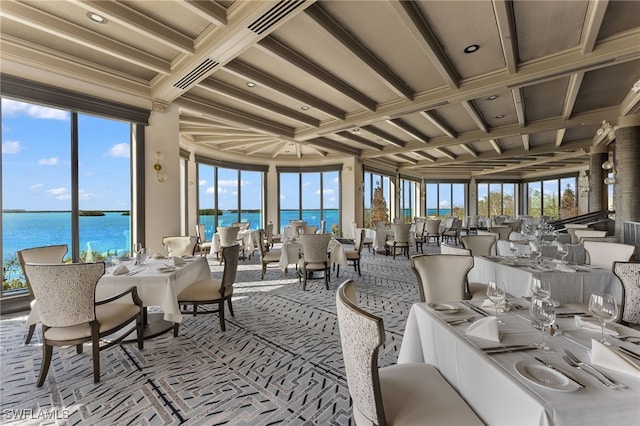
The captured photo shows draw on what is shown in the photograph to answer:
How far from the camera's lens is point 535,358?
123 cm

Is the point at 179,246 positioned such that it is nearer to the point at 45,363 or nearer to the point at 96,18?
the point at 45,363

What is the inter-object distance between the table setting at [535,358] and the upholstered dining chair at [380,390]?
10 centimetres

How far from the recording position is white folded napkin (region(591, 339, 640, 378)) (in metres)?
1.10

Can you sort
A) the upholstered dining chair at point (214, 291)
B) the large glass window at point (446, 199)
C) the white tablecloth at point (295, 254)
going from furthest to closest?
the large glass window at point (446, 199)
the white tablecloth at point (295, 254)
the upholstered dining chair at point (214, 291)

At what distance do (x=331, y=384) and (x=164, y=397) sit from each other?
1269mm

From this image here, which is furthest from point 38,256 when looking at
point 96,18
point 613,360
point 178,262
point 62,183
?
point 613,360

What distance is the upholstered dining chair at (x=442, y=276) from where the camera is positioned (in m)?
2.55

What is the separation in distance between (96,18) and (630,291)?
20.0 feet

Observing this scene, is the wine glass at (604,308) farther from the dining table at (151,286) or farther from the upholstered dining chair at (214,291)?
the dining table at (151,286)

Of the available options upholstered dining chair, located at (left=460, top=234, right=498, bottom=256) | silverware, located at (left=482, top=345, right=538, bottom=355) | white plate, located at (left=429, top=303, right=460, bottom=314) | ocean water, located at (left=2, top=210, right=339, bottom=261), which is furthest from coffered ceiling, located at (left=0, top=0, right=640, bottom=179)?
silverware, located at (left=482, top=345, right=538, bottom=355)

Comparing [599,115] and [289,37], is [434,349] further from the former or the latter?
[599,115]

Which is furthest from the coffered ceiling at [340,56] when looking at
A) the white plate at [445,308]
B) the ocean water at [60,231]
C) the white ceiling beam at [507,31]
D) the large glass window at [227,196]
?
the large glass window at [227,196]

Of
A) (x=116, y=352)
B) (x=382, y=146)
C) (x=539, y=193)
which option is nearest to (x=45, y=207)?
(x=116, y=352)

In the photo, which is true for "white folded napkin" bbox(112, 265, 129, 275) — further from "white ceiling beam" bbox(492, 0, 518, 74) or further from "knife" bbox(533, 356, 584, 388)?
"white ceiling beam" bbox(492, 0, 518, 74)
